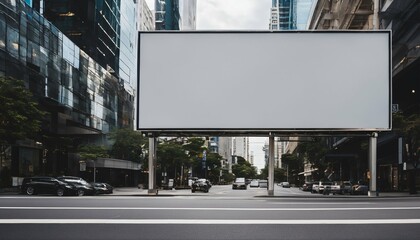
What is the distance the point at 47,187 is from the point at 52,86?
89.0 feet

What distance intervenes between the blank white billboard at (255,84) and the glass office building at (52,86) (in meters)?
20.1

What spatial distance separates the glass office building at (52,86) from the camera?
47.4 meters

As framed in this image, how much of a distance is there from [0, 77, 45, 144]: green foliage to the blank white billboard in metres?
10.4

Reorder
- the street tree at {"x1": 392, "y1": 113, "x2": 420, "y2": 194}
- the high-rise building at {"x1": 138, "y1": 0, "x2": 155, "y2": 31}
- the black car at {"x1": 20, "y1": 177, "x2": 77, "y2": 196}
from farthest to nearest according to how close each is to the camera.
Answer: the high-rise building at {"x1": 138, "y1": 0, "x2": 155, "y2": 31}
the street tree at {"x1": 392, "y1": 113, "x2": 420, "y2": 194}
the black car at {"x1": 20, "y1": 177, "x2": 77, "y2": 196}

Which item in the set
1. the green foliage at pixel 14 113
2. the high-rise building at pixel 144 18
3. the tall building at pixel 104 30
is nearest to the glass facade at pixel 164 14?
the high-rise building at pixel 144 18

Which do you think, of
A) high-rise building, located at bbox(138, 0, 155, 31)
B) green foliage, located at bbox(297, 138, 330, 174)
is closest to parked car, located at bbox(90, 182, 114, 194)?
green foliage, located at bbox(297, 138, 330, 174)

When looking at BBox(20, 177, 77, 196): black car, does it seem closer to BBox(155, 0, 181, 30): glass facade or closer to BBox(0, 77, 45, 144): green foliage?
BBox(0, 77, 45, 144): green foliage

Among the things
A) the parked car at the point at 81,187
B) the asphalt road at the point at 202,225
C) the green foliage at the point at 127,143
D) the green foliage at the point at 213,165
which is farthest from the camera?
the green foliage at the point at 213,165

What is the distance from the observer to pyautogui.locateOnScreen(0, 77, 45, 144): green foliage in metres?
35.3

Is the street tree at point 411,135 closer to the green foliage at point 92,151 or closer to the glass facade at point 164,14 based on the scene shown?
the green foliage at point 92,151

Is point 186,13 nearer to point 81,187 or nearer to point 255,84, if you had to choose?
point 255,84

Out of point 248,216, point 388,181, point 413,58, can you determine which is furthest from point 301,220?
point 388,181

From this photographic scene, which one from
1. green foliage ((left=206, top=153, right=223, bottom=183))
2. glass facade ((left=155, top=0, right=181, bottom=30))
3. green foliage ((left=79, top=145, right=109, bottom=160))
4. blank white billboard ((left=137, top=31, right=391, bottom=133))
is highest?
glass facade ((left=155, top=0, right=181, bottom=30))

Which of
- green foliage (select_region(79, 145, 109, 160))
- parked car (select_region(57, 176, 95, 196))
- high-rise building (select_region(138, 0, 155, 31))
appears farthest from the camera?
high-rise building (select_region(138, 0, 155, 31))
